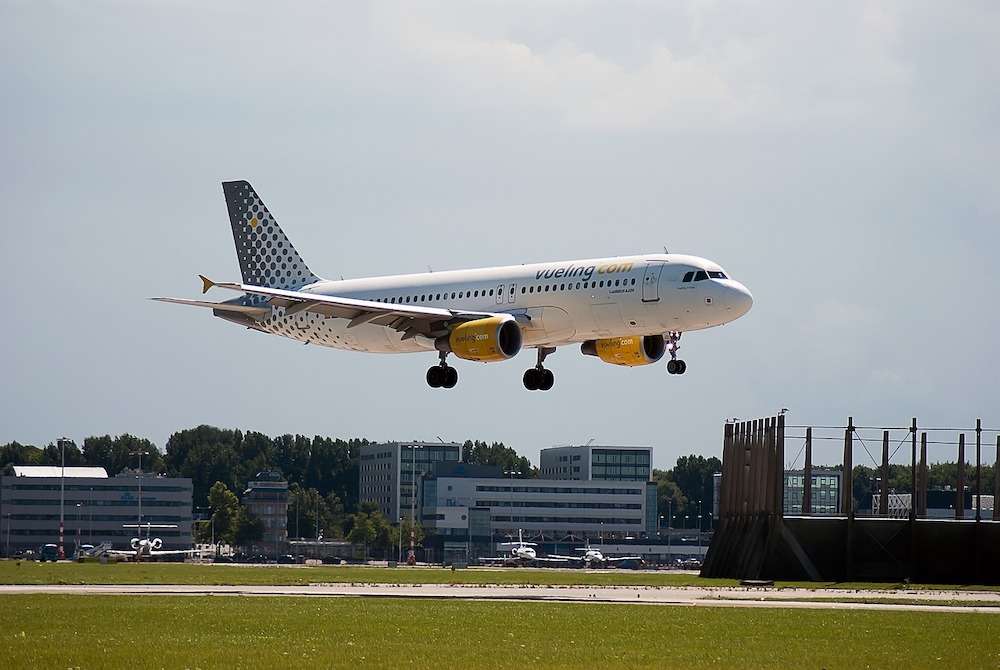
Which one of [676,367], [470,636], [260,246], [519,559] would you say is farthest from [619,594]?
[519,559]

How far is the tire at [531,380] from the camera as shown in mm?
69562

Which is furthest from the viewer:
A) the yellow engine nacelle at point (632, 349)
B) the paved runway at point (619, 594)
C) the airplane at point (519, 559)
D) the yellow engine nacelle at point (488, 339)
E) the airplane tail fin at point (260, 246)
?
the airplane at point (519, 559)

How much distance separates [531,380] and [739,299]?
12.4m

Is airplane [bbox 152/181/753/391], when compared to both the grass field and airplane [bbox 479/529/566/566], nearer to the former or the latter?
the grass field

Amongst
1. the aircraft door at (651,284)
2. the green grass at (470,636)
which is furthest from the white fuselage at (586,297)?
the green grass at (470,636)

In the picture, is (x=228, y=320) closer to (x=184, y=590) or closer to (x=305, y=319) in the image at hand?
(x=305, y=319)

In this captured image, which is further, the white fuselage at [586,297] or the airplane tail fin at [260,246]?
the airplane tail fin at [260,246]

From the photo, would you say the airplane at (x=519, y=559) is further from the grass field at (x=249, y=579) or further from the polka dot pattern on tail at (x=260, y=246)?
the polka dot pattern on tail at (x=260, y=246)

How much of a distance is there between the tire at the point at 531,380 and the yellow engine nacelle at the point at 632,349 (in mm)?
A: 2868

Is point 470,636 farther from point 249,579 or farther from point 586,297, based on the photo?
point 249,579

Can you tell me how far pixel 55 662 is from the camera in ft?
107

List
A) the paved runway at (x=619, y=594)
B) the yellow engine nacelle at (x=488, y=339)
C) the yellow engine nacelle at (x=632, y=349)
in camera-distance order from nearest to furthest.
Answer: the paved runway at (x=619, y=594)
the yellow engine nacelle at (x=488, y=339)
the yellow engine nacelle at (x=632, y=349)

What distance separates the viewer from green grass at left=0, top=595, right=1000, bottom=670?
33781 millimetres

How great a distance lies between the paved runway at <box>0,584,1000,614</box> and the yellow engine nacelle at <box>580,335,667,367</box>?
32.2ft
